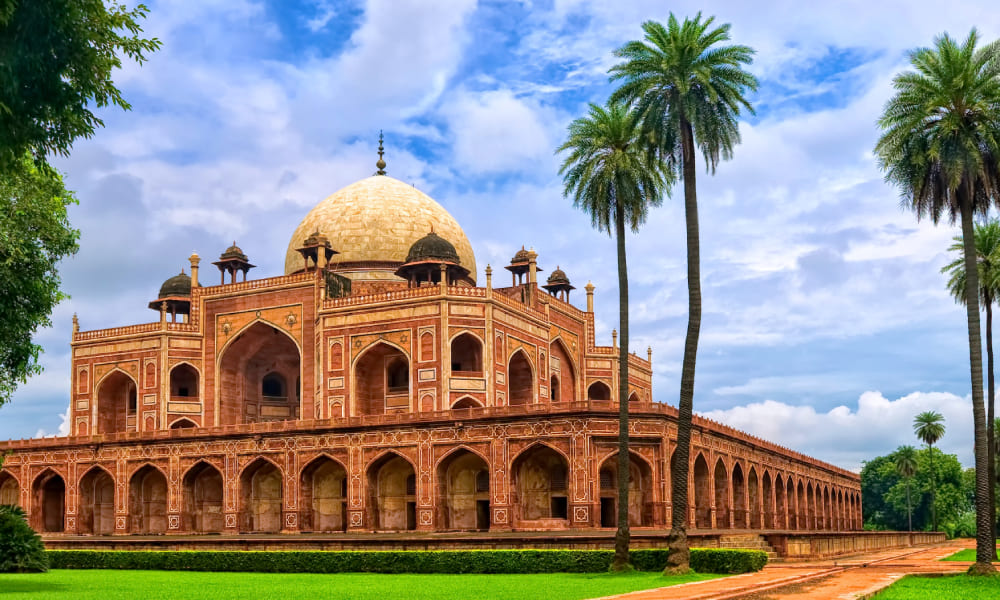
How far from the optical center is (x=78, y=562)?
31.9 m

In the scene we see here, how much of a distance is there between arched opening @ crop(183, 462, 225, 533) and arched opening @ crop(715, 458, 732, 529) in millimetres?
19722

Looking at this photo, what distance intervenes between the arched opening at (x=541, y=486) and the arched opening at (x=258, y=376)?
1647 centimetres

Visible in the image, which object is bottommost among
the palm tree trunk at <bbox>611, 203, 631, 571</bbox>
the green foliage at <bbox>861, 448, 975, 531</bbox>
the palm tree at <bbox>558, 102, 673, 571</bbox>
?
the green foliage at <bbox>861, 448, 975, 531</bbox>

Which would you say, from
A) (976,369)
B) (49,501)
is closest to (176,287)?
(49,501)

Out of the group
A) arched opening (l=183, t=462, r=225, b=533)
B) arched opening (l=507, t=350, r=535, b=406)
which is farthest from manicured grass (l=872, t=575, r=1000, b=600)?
arched opening (l=183, t=462, r=225, b=533)

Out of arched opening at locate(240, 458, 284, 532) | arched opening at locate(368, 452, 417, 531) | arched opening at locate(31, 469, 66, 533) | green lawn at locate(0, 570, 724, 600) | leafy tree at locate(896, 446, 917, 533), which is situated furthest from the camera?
leafy tree at locate(896, 446, 917, 533)

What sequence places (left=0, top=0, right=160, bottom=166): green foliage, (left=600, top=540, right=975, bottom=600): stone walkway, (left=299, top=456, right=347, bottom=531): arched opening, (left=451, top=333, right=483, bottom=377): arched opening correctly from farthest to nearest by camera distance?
(left=451, top=333, right=483, bottom=377): arched opening
(left=299, top=456, right=347, bottom=531): arched opening
(left=600, top=540, right=975, bottom=600): stone walkway
(left=0, top=0, right=160, bottom=166): green foliage

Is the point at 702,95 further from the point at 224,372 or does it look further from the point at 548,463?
the point at 224,372

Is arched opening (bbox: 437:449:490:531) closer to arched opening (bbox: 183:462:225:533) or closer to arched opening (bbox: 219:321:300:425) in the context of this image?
arched opening (bbox: 183:462:225:533)

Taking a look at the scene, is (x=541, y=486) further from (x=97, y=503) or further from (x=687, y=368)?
(x=97, y=503)

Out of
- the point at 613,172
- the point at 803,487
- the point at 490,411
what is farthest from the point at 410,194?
the point at 613,172

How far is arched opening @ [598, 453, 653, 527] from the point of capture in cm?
3584

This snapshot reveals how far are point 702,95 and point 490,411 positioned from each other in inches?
613

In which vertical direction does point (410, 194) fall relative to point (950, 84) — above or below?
above
